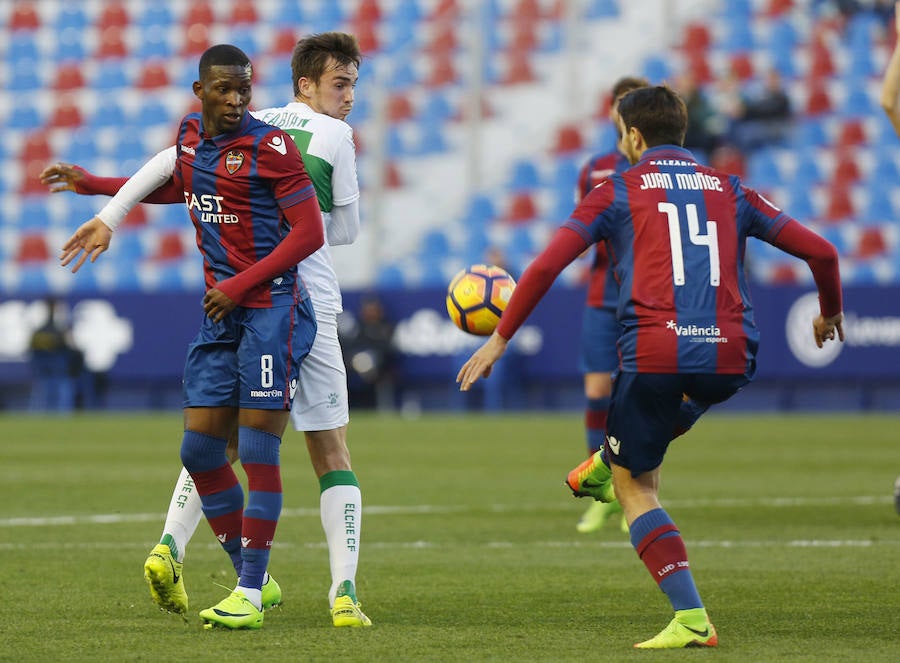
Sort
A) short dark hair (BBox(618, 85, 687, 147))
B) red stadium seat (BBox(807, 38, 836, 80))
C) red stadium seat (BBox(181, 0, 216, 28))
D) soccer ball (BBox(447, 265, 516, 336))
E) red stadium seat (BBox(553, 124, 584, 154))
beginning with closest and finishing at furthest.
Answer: short dark hair (BBox(618, 85, 687, 147)), soccer ball (BBox(447, 265, 516, 336)), red stadium seat (BBox(807, 38, 836, 80)), red stadium seat (BBox(553, 124, 584, 154)), red stadium seat (BBox(181, 0, 216, 28))

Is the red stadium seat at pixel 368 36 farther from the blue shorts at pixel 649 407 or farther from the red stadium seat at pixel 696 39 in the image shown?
the blue shorts at pixel 649 407

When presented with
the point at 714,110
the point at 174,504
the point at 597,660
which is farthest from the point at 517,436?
the point at 597,660

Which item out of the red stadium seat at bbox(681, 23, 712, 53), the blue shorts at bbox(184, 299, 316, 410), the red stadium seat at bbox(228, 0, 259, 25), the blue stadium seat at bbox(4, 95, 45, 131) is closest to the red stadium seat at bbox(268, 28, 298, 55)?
the red stadium seat at bbox(228, 0, 259, 25)

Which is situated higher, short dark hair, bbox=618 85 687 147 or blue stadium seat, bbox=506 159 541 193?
blue stadium seat, bbox=506 159 541 193

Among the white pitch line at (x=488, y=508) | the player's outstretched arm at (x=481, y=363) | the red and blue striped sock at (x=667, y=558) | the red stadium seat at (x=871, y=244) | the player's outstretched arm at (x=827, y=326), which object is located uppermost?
the red stadium seat at (x=871, y=244)

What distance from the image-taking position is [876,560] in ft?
23.5

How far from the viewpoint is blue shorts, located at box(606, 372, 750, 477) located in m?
5.01

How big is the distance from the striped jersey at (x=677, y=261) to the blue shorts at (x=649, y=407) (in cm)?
4

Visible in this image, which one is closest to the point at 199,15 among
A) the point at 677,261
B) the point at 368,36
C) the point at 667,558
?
the point at 368,36

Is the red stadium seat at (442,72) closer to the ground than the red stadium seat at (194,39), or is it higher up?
closer to the ground

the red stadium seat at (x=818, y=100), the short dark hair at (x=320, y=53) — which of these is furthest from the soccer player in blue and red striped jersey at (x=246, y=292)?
the red stadium seat at (x=818, y=100)

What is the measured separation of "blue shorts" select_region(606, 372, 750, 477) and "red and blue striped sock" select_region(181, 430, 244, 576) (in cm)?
140

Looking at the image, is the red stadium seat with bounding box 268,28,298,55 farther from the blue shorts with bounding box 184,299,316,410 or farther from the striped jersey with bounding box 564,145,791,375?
the striped jersey with bounding box 564,145,791,375

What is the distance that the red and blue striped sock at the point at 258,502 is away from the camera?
214 inches
